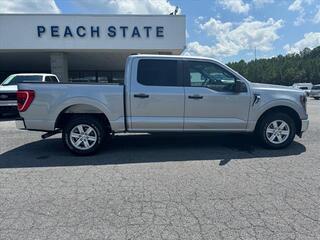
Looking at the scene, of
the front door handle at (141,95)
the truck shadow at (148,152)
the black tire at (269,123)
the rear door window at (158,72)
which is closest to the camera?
the truck shadow at (148,152)

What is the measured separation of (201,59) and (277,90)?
69.8 inches

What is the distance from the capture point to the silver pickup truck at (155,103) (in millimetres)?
6031

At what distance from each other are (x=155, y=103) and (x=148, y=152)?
108 cm

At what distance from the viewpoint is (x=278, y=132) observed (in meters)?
6.53

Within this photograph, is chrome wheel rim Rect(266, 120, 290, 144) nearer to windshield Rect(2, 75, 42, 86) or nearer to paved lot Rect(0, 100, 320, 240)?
paved lot Rect(0, 100, 320, 240)

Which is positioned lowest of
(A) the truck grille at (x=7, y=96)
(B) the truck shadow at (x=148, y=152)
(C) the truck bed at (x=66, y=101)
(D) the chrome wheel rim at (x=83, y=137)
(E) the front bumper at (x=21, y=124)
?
(B) the truck shadow at (x=148, y=152)

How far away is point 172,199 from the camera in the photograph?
158 inches

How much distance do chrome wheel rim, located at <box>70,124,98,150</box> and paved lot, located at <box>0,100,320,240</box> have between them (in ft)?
0.92

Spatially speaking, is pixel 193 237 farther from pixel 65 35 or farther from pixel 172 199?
pixel 65 35

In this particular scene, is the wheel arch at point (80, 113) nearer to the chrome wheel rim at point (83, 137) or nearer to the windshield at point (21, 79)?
the chrome wheel rim at point (83, 137)

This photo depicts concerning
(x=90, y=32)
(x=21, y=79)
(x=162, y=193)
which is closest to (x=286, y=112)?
(x=162, y=193)

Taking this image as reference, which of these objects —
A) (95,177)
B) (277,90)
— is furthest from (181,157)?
(277,90)

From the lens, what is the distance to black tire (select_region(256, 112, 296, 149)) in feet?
21.3

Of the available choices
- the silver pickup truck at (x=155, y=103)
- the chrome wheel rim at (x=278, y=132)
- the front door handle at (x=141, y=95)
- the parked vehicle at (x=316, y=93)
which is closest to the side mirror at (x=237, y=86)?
the silver pickup truck at (x=155, y=103)
